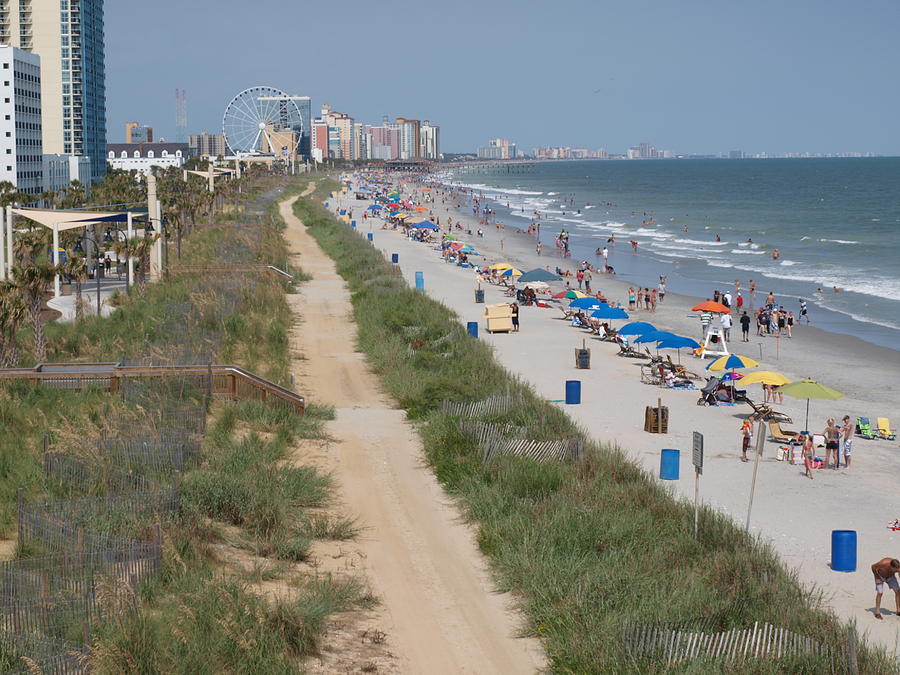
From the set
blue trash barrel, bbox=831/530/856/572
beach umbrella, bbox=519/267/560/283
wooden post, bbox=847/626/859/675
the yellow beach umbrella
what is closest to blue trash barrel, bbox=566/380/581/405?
the yellow beach umbrella

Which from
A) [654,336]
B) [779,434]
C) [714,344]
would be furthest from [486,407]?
[714,344]

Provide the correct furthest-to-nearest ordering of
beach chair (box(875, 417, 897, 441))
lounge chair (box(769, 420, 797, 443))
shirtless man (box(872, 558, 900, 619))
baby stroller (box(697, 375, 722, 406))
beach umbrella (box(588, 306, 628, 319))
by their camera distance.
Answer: beach umbrella (box(588, 306, 628, 319)) < baby stroller (box(697, 375, 722, 406)) < beach chair (box(875, 417, 897, 441)) < lounge chair (box(769, 420, 797, 443)) < shirtless man (box(872, 558, 900, 619))

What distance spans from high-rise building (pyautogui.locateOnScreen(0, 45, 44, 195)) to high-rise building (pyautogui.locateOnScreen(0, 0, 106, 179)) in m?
24.6

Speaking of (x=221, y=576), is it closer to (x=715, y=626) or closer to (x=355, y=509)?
(x=355, y=509)

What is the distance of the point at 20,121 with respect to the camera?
84188mm

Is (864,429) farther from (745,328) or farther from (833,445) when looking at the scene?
(745,328)

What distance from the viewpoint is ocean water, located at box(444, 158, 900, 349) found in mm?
43375

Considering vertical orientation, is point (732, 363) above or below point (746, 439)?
above

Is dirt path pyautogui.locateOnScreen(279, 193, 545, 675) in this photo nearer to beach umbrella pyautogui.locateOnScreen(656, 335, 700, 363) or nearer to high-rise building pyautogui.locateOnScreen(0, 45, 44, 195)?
beach umbrella pyautogui.locateOnScreen(656, 335, 700, 363)

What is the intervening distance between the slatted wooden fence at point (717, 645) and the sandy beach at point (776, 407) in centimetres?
143

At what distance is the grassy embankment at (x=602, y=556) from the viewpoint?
9.66 m

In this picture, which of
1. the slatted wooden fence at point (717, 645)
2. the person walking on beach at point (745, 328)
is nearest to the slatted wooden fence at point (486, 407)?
the slatted wooden fence at point (717, 645)

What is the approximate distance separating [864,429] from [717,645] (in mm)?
13085

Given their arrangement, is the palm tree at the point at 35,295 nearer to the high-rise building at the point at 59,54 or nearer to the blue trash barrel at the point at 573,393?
the blue trash barrel at the point at 573,393
